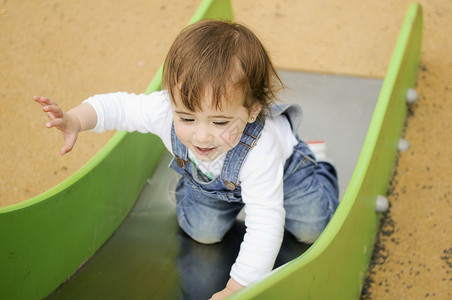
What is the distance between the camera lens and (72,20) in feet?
5.73

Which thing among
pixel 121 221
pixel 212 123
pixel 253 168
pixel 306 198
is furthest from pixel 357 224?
pixel 121 221

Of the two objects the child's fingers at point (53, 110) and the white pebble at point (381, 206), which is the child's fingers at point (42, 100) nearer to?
the child's fingers at point (53, 110)

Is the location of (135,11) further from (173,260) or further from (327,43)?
(173,260)

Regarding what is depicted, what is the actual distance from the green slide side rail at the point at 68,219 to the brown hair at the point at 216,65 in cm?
27

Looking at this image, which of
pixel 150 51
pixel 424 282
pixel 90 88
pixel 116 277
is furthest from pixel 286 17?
pixel 116 277

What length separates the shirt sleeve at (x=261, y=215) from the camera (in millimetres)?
775

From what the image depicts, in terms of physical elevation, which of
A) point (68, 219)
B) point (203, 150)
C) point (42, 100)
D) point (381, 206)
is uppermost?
point (42, 100)

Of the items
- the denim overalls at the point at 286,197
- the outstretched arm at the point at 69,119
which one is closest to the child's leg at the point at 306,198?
the denim overalls at the point at 286,197

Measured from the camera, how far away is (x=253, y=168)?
804 mm

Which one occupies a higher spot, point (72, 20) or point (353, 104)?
point (72, 20)

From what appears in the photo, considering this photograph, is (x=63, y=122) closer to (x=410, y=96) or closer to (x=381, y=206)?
(x=381, y=206)

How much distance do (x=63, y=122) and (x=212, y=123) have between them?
0.72ft

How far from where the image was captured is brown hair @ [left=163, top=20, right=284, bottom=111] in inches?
27.6

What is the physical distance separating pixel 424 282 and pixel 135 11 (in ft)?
3.96
